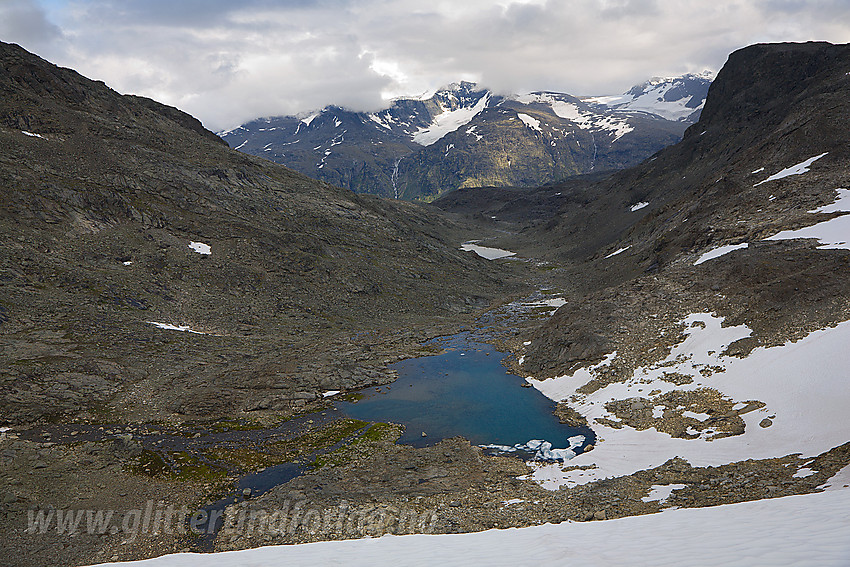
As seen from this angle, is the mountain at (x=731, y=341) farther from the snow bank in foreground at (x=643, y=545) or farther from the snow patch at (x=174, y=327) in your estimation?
the snow patch at (x=174, y=327)

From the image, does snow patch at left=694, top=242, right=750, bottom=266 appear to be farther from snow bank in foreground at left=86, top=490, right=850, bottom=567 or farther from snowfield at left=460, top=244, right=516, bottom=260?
snowfield at left=460, top=244, right=516, bottom=260

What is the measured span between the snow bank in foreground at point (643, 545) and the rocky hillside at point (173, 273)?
23522mm

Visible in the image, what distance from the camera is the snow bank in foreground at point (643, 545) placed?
10.6 m

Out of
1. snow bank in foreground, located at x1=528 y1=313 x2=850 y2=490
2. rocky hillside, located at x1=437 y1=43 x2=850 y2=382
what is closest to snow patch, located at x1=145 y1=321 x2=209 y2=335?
rocky hillside, located at x1=437 y1=43 x2=850 y2=382

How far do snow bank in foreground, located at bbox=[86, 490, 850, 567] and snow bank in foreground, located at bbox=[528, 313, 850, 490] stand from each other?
24.8 feet

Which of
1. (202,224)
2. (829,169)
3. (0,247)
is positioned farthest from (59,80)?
(829,169)

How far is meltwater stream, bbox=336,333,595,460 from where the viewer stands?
3128 centimetres

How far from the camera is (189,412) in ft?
116

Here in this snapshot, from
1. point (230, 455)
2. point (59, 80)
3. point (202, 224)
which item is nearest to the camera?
point (230, 455)

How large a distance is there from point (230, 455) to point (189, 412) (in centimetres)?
752

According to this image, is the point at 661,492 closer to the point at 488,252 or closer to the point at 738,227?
the point at 738,227

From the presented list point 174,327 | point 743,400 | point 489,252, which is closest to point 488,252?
point 489,252

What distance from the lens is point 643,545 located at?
43.3ft

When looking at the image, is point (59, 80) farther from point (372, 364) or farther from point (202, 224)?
point (372, 364)
